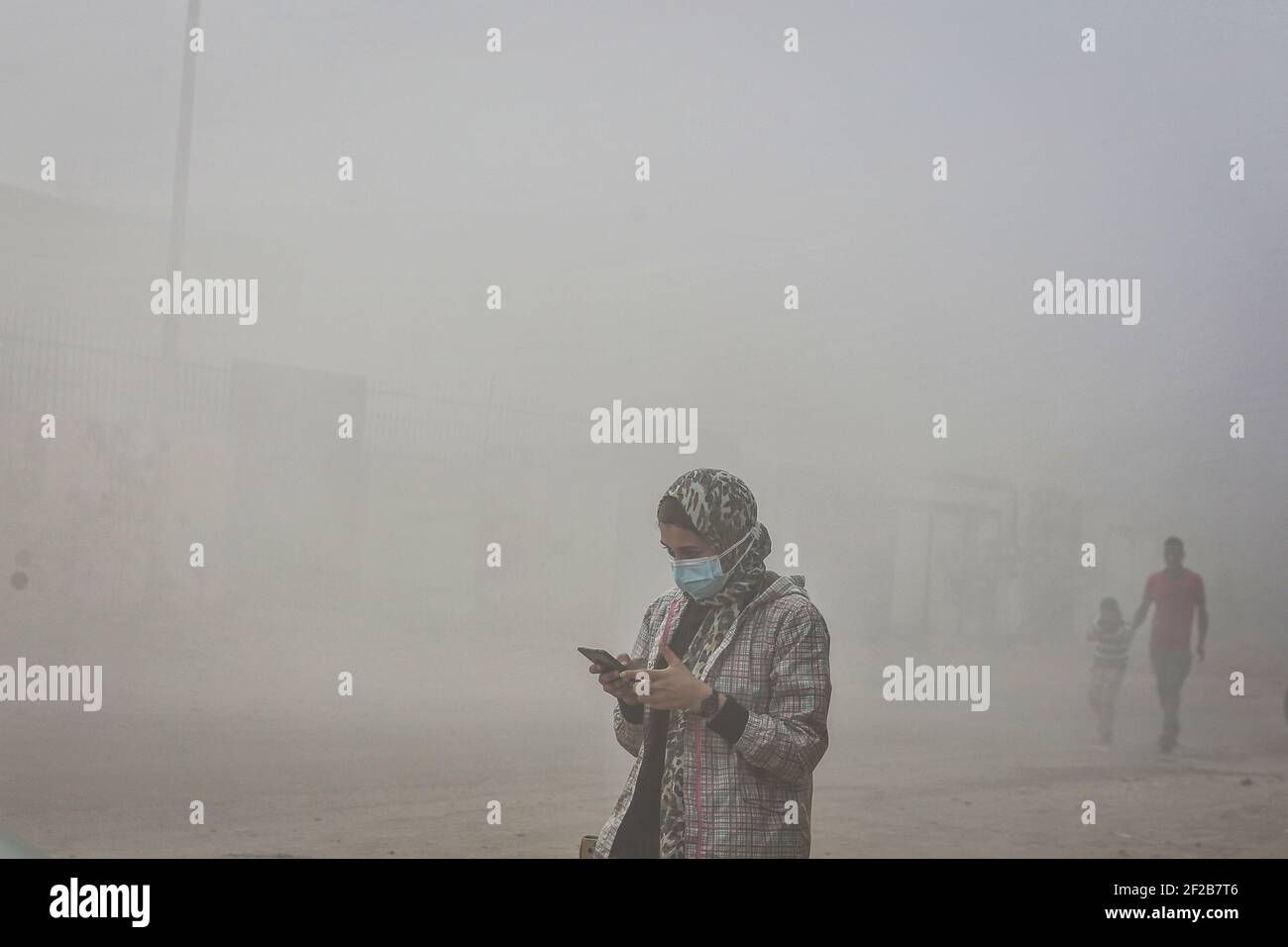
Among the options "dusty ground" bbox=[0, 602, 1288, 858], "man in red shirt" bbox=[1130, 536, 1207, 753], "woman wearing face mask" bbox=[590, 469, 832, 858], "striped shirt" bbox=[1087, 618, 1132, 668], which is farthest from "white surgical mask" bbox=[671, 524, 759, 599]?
"man in red shirt" bbox=[1130, 536, 1207, 753]

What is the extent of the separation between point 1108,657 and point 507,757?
3062 millimetres

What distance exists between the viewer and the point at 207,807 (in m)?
5.71

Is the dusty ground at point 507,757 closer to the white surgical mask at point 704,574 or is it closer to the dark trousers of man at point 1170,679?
the dark trousers of man at point 1170,679

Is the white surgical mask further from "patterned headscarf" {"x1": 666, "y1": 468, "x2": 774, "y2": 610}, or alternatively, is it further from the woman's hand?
the woman's hand

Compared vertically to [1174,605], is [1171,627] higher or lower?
lower

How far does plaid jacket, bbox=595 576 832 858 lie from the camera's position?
2.41m

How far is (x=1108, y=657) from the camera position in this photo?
638 centimetres

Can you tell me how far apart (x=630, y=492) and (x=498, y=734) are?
1367mm

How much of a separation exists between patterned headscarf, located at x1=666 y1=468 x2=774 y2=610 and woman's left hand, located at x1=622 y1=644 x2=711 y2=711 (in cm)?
23

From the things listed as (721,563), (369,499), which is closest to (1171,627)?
(369,499)

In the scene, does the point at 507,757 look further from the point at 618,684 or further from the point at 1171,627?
the point at 618,684

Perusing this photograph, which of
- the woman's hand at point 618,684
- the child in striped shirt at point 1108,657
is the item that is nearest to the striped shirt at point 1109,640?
the child in striped shirt at point 1108,657

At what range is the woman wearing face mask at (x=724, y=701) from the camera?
2.39 m

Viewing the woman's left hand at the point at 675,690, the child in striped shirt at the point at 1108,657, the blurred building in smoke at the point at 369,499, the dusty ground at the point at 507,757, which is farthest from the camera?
the child in striped shirt at the point at 1108,657
